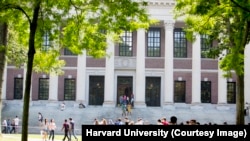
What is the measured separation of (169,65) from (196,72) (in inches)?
113

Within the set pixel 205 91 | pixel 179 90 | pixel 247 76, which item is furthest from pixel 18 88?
pixel 247 76

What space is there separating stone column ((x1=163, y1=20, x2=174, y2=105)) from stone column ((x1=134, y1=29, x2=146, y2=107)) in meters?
2.28

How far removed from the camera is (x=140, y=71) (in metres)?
47.7

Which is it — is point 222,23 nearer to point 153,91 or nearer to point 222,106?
point 222,106

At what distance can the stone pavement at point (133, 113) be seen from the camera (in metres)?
42.7

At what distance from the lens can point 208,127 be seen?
6.72 metres

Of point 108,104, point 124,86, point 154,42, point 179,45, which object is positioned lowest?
point 108,104

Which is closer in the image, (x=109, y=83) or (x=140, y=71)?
(x=109, y=83)

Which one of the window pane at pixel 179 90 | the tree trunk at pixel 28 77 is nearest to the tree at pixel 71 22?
the tree trunk at pixel 28 77

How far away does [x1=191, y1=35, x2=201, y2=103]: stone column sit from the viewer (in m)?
46.9

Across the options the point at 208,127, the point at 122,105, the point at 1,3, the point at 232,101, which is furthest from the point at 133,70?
the point at 208,127

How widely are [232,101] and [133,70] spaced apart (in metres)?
10.9

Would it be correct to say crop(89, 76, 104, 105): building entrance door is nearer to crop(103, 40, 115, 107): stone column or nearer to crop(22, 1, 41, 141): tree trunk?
crop(103, 40, 115, 107): stone column

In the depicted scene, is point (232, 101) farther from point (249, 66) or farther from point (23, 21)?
point (23, 21)
